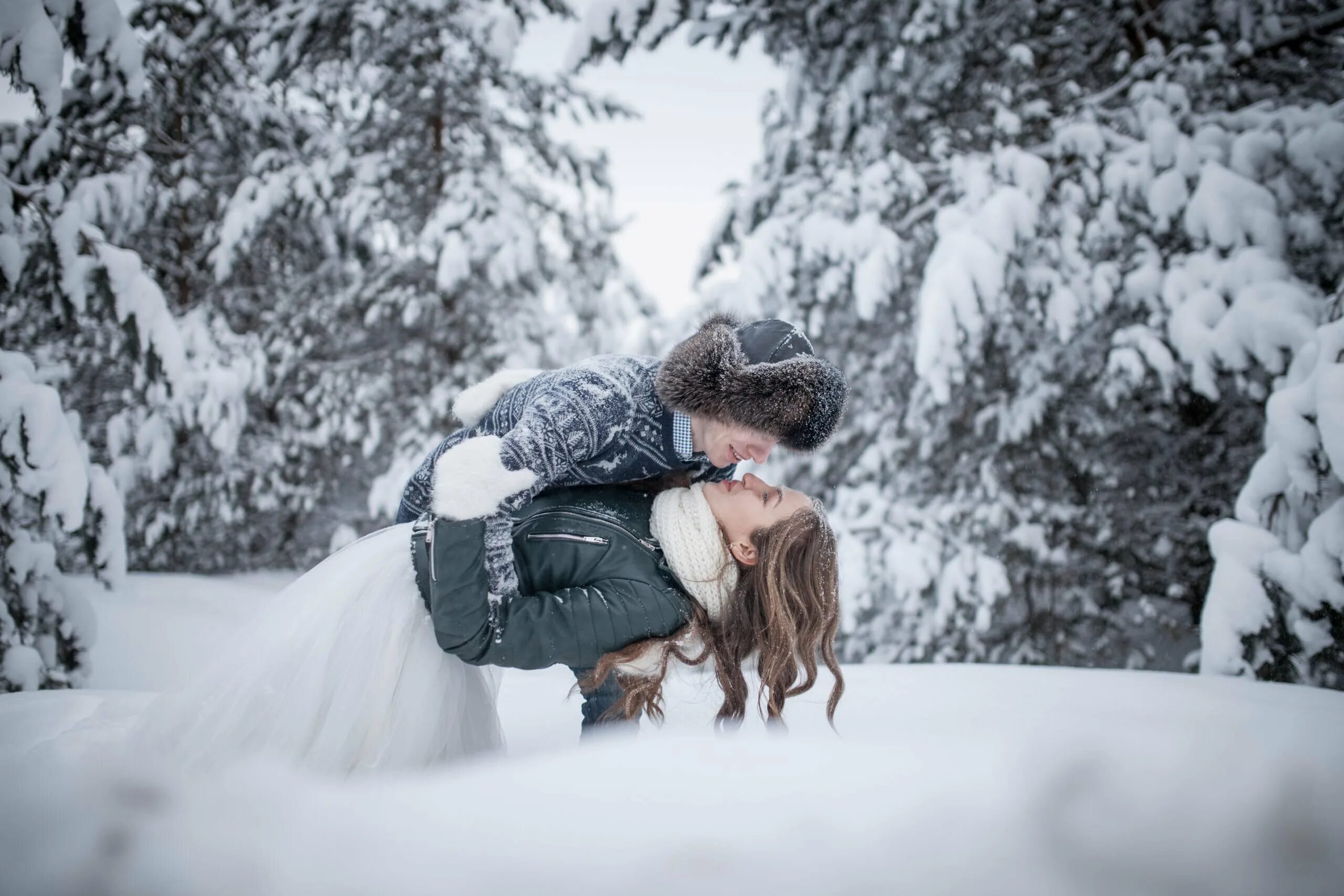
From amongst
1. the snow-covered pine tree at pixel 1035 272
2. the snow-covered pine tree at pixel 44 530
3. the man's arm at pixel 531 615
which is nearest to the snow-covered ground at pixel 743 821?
the man's arm at pixel 531 615

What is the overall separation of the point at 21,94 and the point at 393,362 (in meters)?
3.60

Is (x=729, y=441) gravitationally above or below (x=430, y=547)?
above

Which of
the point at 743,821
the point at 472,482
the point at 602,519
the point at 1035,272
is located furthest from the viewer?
the point at 1035,272

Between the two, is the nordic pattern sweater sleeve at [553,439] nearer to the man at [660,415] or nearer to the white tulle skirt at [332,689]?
the man at [660,415]

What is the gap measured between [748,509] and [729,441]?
236 mm

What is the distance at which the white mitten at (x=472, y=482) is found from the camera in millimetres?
1562

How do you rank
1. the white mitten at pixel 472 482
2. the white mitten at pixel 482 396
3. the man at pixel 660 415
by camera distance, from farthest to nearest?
the white mitten at pixel 482 396
the man at pixel 660 415
the white mitten at pixel 472 482

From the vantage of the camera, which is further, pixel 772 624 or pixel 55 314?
pixel 55 314

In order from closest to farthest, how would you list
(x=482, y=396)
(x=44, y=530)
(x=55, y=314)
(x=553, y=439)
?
(x=553, y=439)
(x=482, y=396)
(x=55, y=314)
(x=44, y=530)

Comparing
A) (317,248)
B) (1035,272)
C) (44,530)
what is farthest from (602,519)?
(317,248)

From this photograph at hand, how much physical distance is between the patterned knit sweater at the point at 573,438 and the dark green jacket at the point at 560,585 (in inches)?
3.1

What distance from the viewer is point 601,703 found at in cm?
195

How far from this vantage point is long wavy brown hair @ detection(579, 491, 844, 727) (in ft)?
6.15

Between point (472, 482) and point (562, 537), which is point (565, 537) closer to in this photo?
point (562, 537)
